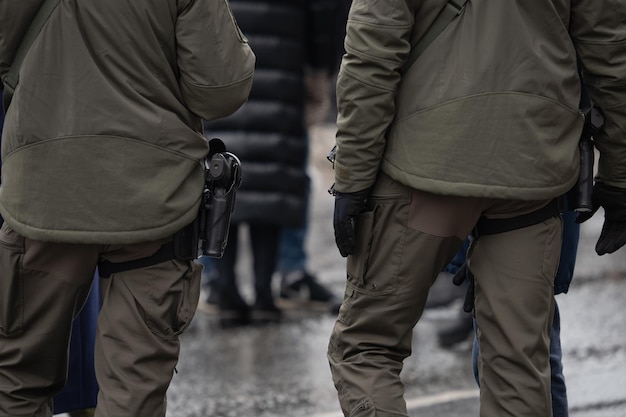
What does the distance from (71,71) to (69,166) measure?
10.2 inches

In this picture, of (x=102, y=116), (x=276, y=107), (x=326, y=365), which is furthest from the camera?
(x=276, y=107)

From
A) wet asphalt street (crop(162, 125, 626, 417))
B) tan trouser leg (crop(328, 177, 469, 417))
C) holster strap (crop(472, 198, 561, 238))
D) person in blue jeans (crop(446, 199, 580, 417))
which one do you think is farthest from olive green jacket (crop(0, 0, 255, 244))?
wet asphalt street (crop(162, 125, 626, 417))

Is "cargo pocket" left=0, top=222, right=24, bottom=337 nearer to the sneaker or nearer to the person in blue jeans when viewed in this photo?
the person in blue jeans

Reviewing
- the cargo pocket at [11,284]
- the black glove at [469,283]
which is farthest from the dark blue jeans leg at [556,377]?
the cargo pocket at [11,284]

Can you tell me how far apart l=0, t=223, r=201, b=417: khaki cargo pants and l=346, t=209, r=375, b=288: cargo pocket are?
1.65ft

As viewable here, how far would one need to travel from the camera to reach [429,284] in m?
3.34

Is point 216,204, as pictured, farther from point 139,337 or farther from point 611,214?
point 611,214

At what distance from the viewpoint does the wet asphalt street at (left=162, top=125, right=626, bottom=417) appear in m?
4.64

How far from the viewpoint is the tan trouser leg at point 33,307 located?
324 cm

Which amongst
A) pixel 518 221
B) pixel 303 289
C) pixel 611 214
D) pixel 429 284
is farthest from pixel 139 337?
pixel 303 289

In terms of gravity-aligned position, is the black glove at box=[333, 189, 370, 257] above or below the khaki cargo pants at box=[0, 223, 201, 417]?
above

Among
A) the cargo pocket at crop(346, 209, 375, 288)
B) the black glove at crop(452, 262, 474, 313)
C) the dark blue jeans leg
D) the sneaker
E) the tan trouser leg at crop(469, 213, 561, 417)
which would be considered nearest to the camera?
the tan trouser leg at crop(469, 213, 561, 417)

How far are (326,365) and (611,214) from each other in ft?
7.07

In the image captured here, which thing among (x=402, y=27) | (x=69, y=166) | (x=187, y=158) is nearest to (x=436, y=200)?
(x=402, y=27)
